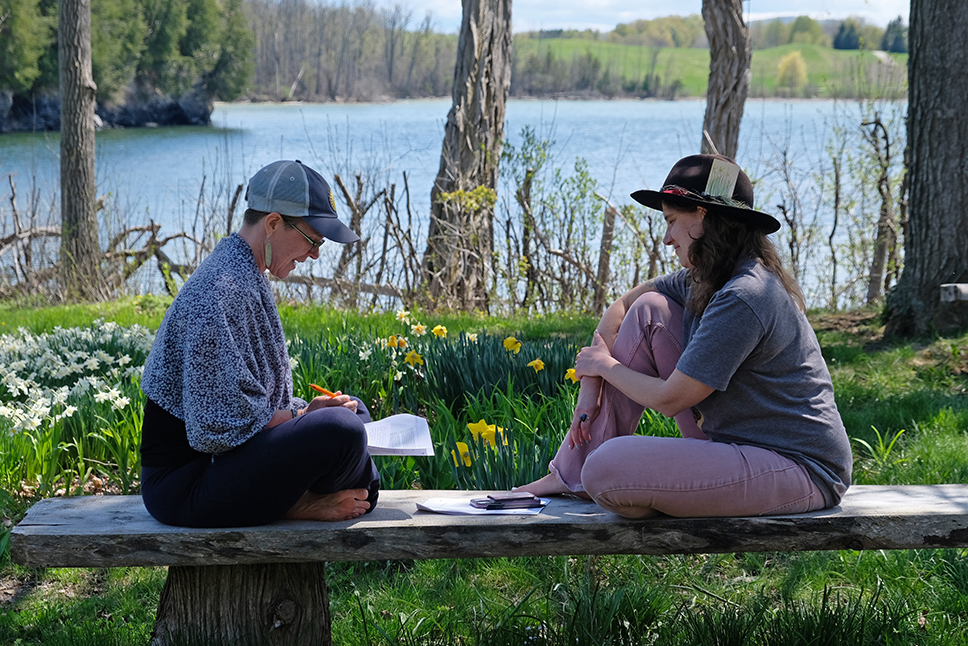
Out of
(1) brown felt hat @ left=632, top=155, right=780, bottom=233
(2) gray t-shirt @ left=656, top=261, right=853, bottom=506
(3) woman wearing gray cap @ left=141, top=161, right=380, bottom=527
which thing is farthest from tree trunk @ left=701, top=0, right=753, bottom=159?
(3) woman wearing gray cap @ left=141, top=161, right=380, bottom=527

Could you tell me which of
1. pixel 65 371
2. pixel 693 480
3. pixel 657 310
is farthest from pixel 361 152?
pixel 693 480

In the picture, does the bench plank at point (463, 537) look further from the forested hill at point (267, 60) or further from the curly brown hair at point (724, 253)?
the forested hill at point (267, 60)

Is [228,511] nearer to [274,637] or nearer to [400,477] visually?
[274,637]

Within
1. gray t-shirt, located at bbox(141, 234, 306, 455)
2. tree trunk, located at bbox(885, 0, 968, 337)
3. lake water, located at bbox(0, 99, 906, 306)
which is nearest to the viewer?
gray t-shirt, located at bbox(141, 234, 306, 455)

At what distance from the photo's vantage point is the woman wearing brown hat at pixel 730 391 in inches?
82.0

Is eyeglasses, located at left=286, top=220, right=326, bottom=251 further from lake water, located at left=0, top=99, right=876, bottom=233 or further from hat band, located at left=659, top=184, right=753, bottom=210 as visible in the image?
lake water, located at left=0, top=99, right=876, bottom=233

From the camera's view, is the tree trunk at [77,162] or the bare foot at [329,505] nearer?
the bare foot at [329,505]

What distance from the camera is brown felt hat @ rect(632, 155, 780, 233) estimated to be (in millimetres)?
2199

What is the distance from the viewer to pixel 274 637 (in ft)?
7.50

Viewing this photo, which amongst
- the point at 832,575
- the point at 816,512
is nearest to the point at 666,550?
the point at 816,512

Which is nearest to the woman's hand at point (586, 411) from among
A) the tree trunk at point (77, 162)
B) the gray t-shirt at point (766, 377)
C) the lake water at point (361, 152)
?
the gray t-shirt at point (766, 377)

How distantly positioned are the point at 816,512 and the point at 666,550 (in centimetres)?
41

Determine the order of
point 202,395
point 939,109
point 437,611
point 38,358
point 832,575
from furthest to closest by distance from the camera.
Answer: point 939,109 < point 38,358 < point 832,575 < point 437,611 < point 202,395

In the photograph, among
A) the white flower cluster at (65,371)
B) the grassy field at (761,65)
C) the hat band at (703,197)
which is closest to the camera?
the hat band at (703,197)
